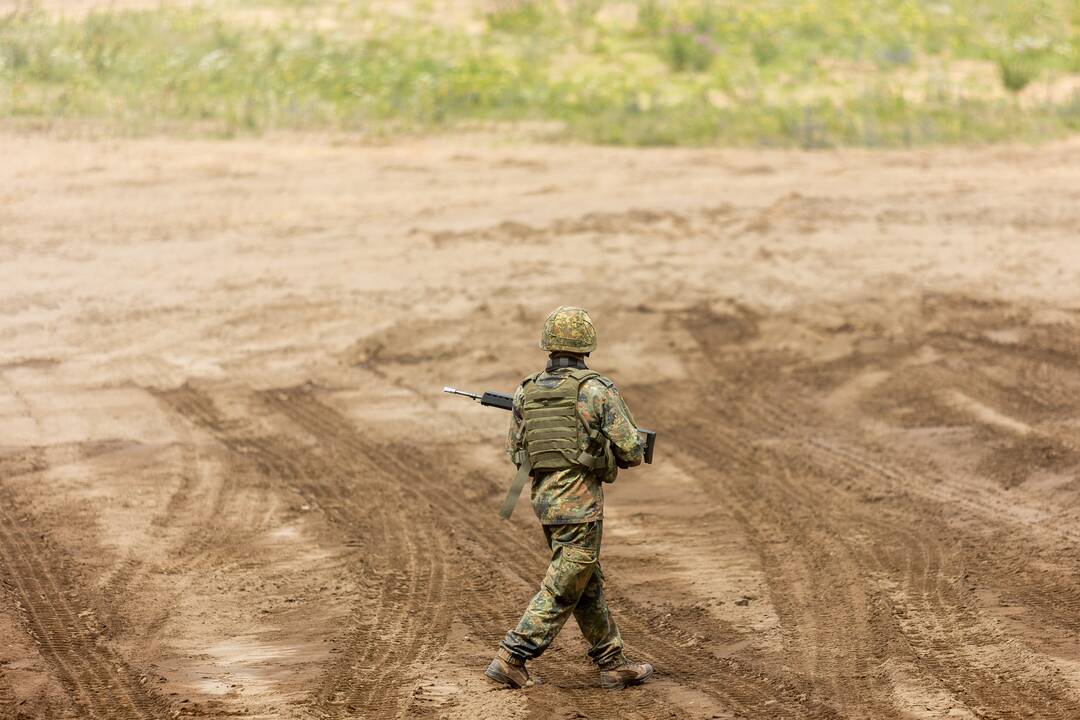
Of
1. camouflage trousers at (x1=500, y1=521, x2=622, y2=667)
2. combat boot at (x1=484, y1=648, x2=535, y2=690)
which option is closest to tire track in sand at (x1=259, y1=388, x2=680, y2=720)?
combat boot at (x1=484, y1=648, x2=535, y2=690)

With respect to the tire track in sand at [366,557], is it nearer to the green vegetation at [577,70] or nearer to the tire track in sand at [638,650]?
the tire track in sand at [638,650]

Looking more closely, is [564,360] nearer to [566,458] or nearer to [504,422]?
[566,458]

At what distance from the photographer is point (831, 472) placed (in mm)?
11094

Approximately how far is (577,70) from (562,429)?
15614 mm

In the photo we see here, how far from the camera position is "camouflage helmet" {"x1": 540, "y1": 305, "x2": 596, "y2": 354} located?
7.12 meters

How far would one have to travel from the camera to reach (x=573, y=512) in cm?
716

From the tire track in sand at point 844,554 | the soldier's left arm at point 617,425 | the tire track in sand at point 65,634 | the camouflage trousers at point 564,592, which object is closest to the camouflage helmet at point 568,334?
the soldier's left arm at point 617,425

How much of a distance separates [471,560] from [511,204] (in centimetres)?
873

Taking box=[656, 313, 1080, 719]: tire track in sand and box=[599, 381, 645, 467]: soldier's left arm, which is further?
box=[656, 313, 1080, 719]: tire track in sand

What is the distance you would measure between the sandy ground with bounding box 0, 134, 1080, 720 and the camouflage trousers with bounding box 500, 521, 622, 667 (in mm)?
300

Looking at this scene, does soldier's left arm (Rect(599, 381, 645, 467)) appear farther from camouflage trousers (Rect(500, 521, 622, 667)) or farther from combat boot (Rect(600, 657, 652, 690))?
combat boot (Rect(600, 657, 652, 690))

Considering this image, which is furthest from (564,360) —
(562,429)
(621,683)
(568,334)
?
(621,683)

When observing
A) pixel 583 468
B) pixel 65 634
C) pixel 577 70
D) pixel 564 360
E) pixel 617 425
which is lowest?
pixel 65 634

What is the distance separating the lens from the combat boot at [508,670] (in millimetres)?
7320
